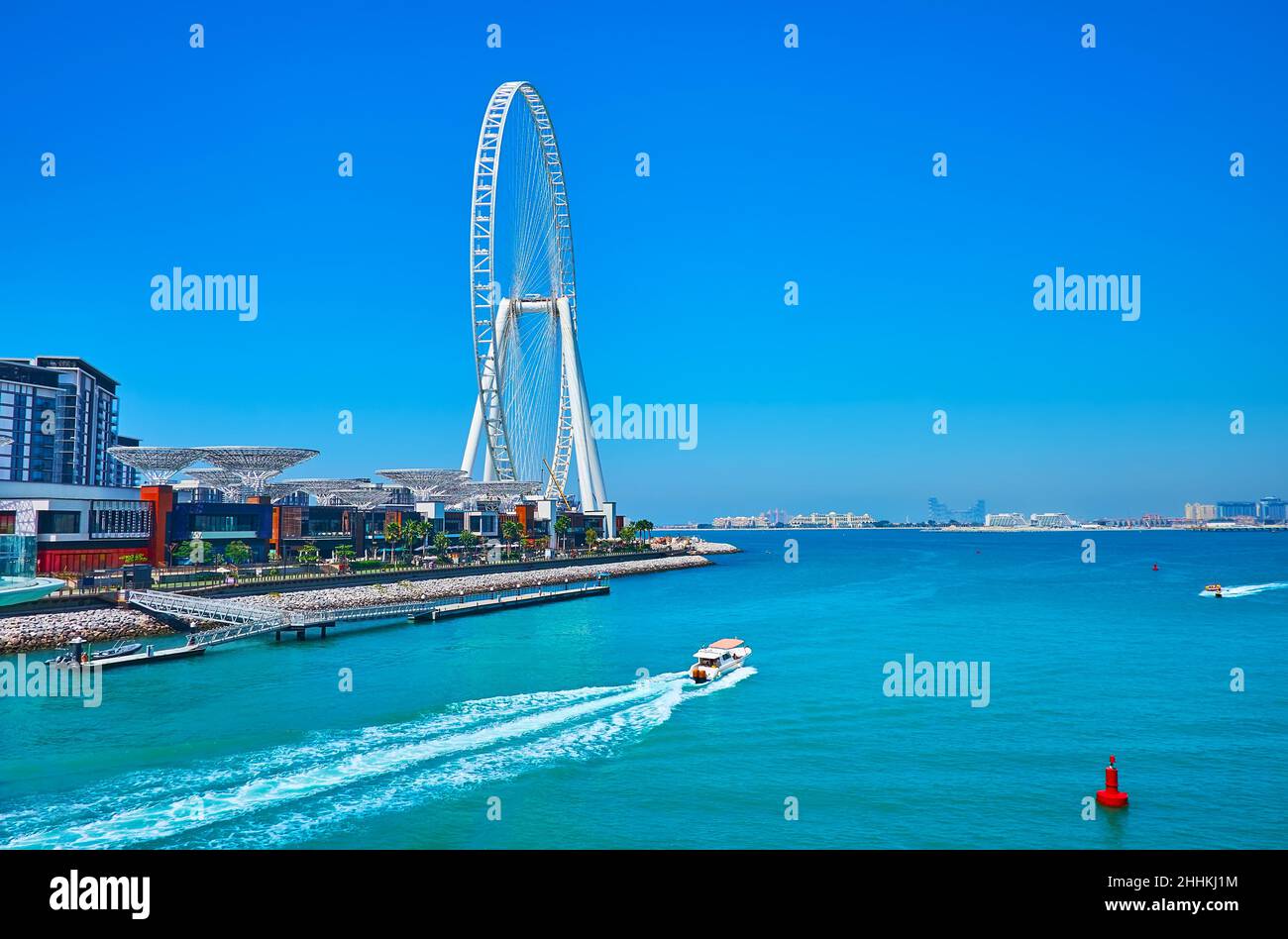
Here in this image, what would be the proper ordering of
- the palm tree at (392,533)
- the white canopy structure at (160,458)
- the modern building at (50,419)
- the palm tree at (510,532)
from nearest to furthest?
1. the white canopy structure at (160,458)
2. the palm tree at (392,533)
3. the palm tree at (510,532)
4. the modern building at (50,419)

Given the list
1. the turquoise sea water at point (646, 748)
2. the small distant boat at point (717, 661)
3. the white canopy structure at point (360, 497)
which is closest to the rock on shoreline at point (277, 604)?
the turquoise sea water at point (646, 748)

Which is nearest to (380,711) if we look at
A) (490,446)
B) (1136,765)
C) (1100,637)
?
(1136,765)

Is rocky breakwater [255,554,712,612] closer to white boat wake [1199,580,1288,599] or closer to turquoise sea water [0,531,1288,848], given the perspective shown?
turquoise sea water [0,531,1288,848]

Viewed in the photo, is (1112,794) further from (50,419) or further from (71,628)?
(50,419)

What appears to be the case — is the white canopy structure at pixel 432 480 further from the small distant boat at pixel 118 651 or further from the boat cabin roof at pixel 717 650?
the boat cabin roof at pixel 717 650

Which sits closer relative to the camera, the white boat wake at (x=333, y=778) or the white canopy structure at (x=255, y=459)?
the white boat wake at (x=333, y=778)

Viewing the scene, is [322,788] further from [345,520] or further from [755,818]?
[345,520]

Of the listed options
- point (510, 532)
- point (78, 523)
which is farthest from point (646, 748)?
point (510, 532)
